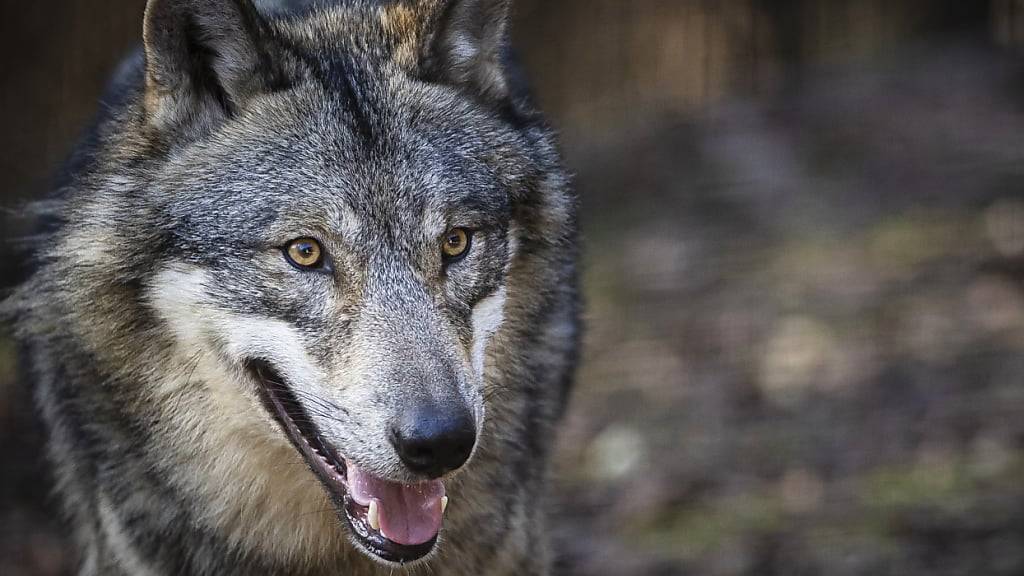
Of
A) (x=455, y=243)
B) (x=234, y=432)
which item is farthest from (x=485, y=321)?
(x=234, y=432)

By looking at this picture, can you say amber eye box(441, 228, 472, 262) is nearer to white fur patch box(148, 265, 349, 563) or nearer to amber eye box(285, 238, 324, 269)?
amber eye box(285, 238, 324, 269)

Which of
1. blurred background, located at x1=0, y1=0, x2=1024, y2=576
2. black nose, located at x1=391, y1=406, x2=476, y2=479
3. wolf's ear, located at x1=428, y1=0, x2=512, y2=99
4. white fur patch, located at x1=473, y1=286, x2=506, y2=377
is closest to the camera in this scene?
black nose, located at x1=391, y1=406, x2=476, y2=479

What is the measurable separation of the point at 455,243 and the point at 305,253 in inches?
15.7

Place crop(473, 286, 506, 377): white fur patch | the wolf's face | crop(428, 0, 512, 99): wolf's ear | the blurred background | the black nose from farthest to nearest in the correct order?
the blurred background < crop(428, 0, 512, 99): wolf's ear < crop(473, 286, 506, 377): white fur patch < the wolf's face < the black nose

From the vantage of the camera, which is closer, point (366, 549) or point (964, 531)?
point (366, 549)

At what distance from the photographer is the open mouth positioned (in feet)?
A: 10.1

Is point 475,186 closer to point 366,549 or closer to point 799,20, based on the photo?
point 366,549

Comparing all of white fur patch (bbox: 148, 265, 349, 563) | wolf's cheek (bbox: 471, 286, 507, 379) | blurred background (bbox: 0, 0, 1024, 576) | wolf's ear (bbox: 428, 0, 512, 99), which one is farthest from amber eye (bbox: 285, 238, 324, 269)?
blurred background (bbox: 0, 0, 1024, 576)

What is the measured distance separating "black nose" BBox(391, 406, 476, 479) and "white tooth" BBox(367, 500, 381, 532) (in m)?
0.24

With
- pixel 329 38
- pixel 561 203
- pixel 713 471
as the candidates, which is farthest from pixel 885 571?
pixel 329 38

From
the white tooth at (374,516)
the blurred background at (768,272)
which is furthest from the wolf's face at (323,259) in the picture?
the blurred background at (768,272)

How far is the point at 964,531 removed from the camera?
5.42 metres

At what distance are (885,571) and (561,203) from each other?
266 centimetres

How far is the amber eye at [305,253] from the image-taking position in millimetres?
3105
